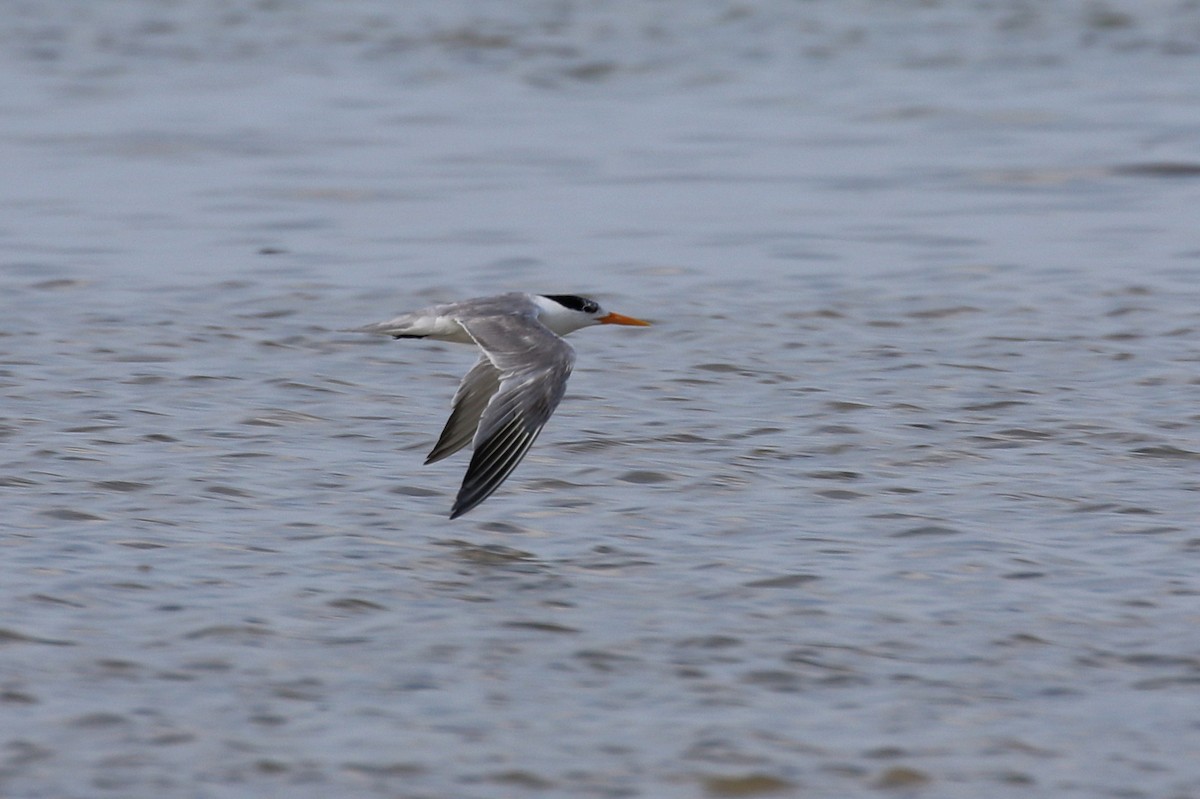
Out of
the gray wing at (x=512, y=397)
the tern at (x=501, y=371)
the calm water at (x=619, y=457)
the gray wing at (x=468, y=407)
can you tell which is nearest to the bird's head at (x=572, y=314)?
the tern at (x=501, y=371)

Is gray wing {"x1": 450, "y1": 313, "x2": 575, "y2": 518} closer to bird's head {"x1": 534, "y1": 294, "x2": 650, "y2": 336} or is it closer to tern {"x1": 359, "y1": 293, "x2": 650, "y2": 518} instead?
tern {"x1": 359, "y1": 293, "x2": 650, "y2": 518}

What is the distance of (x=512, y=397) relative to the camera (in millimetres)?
8297

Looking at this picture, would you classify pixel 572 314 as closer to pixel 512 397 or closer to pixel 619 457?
pixel 619 457

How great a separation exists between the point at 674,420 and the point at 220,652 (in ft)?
11.8

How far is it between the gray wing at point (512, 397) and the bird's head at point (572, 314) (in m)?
0.74

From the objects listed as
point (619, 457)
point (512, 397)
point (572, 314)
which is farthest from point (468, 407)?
point (572, 314)

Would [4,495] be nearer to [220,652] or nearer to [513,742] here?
[220,652]

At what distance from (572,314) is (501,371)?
1.29 meters

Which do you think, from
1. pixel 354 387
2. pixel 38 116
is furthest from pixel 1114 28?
pixel 354 387

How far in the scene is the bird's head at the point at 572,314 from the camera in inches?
386

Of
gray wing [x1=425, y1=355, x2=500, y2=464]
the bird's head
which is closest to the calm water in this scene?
gray wing [x1=425, y1=355, x2=500, y2=464]

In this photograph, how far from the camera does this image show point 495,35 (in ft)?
81.1

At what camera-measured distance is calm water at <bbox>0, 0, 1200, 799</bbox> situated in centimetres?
614

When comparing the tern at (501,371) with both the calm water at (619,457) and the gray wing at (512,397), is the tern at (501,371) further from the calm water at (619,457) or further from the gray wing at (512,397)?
the calm water at (619,457)
